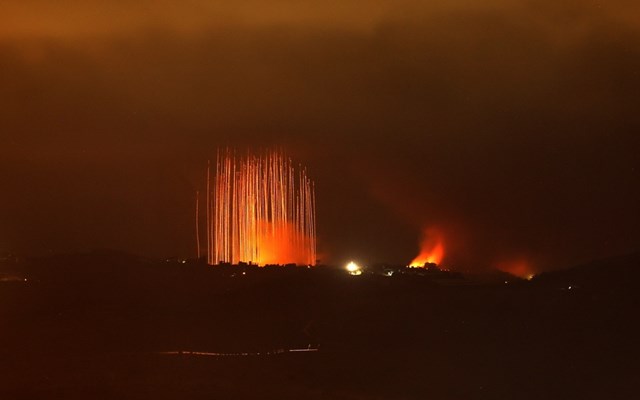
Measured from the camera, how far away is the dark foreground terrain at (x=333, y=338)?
2300cm

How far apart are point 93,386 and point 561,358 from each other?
14.2 m

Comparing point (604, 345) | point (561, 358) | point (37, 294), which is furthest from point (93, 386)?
point (37, 294)

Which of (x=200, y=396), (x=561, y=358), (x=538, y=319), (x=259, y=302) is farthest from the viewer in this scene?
(x=259, y=302)

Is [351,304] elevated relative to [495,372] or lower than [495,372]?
elevated

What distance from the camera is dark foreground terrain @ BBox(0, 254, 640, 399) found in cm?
2300

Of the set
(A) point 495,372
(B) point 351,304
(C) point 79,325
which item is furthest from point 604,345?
(C) point 79,325

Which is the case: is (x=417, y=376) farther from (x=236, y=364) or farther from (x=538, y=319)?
(x=538, y=319)

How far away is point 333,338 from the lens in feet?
103

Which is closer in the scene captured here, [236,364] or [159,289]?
[236,364]

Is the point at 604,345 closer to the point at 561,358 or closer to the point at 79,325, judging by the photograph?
the point at 561,358

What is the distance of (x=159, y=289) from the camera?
162 feet

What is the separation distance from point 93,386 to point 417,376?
8.81m

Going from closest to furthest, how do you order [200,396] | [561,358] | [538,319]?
[200,396]
[561,358]
[538,319]

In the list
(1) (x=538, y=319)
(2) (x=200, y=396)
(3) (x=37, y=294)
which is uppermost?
(3) (x=37, y=294)
